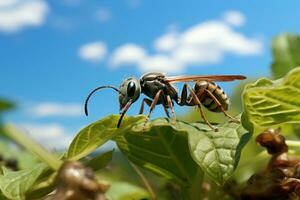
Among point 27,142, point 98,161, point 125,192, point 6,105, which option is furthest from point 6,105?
point 125,192

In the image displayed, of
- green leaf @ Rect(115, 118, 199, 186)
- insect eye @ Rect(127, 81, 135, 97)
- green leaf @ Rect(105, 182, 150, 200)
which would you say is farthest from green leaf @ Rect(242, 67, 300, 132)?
insect eye @ Rect(127, 81, 135, 97)

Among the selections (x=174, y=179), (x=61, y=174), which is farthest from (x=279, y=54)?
(x=61, y=174)

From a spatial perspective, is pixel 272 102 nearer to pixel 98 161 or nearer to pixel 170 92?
pixel 98 161

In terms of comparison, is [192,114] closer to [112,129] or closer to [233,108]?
[233,108]

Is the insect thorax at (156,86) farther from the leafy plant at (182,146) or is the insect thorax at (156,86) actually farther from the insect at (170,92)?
the leafy plant at (182,146)

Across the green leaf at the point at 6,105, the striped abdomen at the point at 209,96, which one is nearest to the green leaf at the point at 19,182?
the green leaf at the point at 6,105

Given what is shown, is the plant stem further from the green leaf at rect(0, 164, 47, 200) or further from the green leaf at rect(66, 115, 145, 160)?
the green leaf at rect(66, 115, 145, 160)
